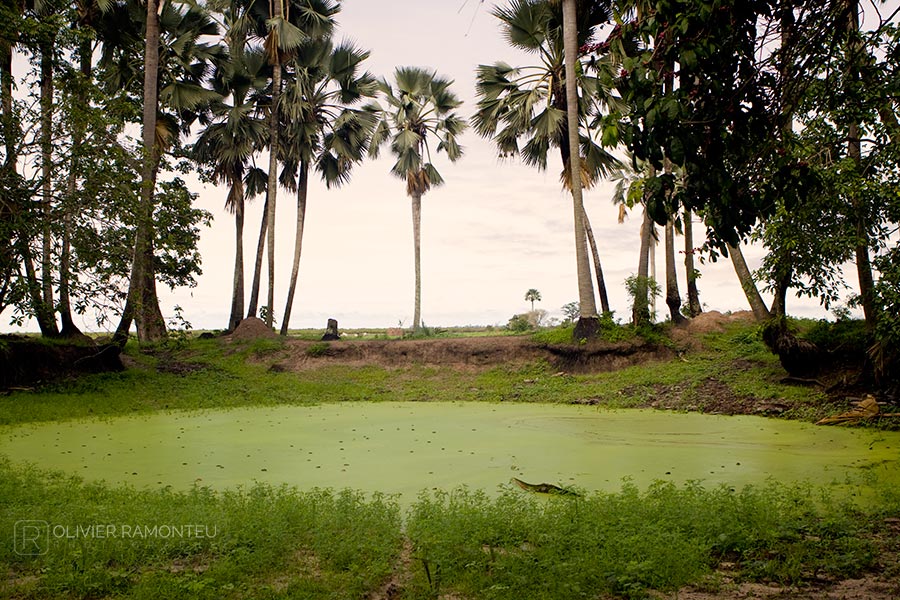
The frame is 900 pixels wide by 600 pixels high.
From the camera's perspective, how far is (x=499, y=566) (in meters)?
3.70

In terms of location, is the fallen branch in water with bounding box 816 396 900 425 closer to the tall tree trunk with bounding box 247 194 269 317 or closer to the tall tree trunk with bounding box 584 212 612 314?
the tall tree trunk with bounding box 584 212 612 314

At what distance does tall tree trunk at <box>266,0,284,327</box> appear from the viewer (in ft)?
66.0

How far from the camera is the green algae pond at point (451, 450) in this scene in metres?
6.34

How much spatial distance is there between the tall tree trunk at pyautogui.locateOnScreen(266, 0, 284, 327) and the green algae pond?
911cm

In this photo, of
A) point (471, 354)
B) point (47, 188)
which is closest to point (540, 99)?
point (471, 354)

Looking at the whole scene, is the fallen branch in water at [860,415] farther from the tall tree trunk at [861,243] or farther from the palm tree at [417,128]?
the palm tree at [417,128]

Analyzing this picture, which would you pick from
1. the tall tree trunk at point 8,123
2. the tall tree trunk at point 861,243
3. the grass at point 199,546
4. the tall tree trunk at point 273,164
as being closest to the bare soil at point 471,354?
the tall tree trunk at point 273,164

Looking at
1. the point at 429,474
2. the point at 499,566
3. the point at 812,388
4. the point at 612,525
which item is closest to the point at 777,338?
the point at 812,388

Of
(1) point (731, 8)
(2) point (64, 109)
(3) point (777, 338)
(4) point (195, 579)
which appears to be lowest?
(4) point (195, 579)

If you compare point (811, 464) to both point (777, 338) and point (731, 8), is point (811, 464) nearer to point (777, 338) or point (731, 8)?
point (731, 8)

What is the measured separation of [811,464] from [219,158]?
18600mm

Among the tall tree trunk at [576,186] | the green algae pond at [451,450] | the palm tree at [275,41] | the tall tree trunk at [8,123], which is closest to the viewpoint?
the green algae pond at [451,450]

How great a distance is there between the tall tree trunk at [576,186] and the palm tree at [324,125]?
25.9 ft

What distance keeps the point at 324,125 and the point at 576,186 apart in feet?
31.3
